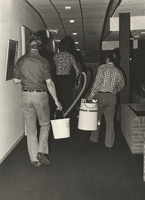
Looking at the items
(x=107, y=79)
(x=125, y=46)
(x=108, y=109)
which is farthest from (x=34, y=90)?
(x=125, y=46)

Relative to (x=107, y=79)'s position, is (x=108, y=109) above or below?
below

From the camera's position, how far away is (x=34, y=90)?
3.94 m

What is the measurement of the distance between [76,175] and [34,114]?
1.00 m

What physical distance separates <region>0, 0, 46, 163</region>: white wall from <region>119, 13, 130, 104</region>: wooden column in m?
2.29

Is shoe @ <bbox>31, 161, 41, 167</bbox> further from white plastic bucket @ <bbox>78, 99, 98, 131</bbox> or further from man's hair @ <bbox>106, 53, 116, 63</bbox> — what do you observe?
man's hair @ <bbox>106, 53, 116, 63</bbox>

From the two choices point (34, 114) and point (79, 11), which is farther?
point (79, 11)

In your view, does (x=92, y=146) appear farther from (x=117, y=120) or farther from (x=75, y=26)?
(x=75, y=26)

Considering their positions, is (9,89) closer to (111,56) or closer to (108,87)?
(108,87)

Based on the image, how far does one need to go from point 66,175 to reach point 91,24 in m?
6.63

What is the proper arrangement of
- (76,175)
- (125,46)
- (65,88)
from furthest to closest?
(125,46) < (65,88) < (76,175)

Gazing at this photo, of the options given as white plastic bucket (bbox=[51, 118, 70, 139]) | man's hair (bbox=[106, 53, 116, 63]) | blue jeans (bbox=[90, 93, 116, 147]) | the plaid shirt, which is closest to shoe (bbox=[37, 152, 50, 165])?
white plastic bucket (bbox=[51, 118, 70, 139])

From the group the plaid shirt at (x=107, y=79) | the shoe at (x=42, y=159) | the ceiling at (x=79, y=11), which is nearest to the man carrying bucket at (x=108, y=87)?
the plaid shirt at (x=107, y=79)

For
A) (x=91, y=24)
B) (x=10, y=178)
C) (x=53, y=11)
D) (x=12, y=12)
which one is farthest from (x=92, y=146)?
(x=91, y=24)

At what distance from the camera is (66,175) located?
12.4ft
